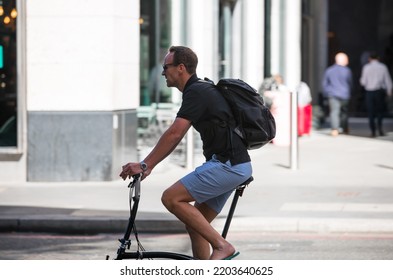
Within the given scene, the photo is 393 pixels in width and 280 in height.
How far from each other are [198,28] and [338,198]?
6.88 metres

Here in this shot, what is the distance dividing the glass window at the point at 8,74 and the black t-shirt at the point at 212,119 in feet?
29.4

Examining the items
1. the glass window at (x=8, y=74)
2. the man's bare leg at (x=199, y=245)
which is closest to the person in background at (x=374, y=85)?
the glass window at (x=8, y=74)

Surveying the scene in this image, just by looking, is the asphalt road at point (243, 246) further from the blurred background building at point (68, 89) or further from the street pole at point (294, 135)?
the street pole at point (294, 135)

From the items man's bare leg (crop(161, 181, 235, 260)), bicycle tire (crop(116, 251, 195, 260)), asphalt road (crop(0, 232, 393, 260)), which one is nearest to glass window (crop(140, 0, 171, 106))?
asphalt road (crop(0, 232, 393, 260))

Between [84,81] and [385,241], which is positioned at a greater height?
[84,81]

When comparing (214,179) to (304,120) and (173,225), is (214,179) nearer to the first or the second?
(173,225)

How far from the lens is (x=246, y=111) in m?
7.31

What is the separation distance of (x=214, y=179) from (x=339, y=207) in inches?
239

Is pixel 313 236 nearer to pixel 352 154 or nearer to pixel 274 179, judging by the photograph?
pixel 274 179

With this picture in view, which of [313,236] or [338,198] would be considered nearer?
[313,236]

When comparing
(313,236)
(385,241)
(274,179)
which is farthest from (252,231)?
(274,179)

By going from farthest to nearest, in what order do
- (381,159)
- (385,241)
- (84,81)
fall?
(381,159) < (84,81) < (385,241)

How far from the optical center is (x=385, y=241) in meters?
11.2

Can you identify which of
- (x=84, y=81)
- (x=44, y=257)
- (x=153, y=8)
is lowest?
A: (x=44, y=257)
